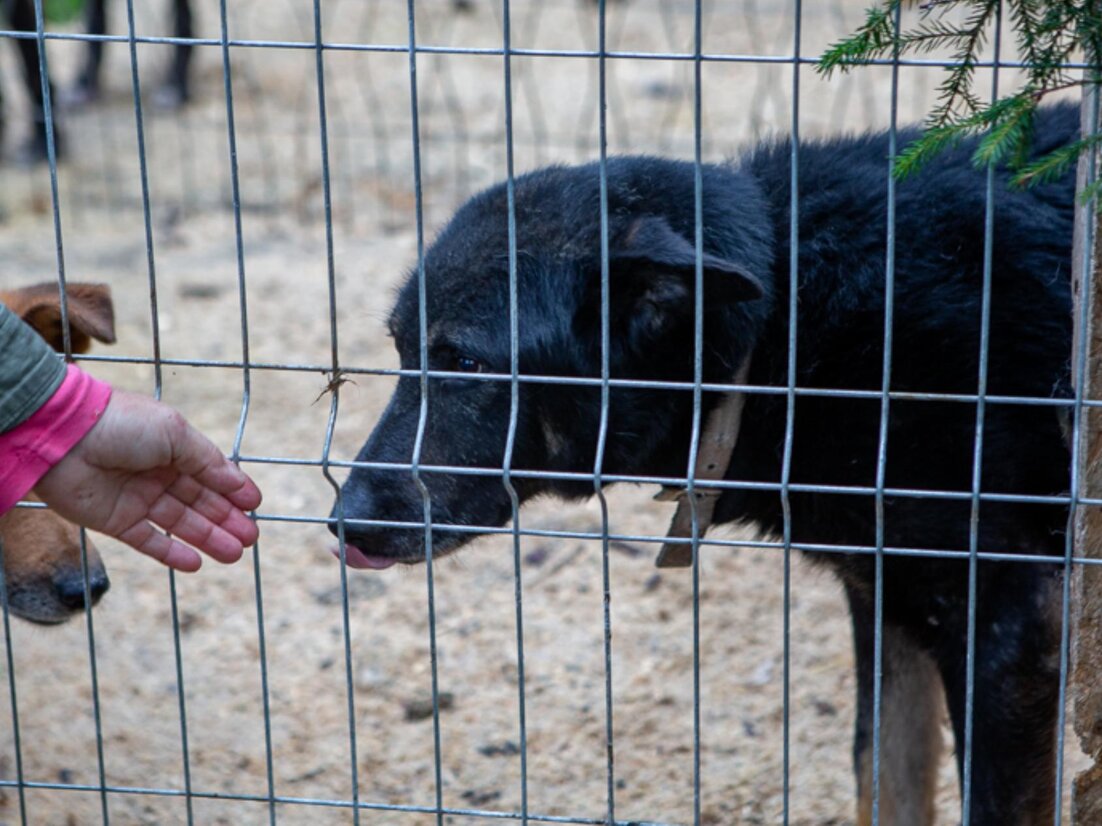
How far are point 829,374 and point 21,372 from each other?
5.78ft

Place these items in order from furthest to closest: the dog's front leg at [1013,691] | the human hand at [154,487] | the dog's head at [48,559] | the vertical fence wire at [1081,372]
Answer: the dog's head at [48,559] → the dog's front leg at [1013,691] → the human hand at [154,487] → the vertical fence wire at [1081,372]

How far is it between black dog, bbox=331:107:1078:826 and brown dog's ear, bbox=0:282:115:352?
3.05 feet

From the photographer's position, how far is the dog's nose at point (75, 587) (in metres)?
3.97

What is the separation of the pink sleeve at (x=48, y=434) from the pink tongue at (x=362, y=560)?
27.0 inches

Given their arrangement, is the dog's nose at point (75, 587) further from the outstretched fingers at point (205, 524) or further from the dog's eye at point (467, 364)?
the dog's eye at point (467, 364)

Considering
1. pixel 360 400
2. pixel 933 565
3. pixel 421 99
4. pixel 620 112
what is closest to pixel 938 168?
pixel 933 565

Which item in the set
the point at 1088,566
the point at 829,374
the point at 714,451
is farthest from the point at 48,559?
the point at 1088,566

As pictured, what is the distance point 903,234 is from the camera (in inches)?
132

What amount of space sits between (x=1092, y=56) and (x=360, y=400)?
15.0 feet

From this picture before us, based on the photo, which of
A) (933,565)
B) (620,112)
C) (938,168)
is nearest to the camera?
(933,565)

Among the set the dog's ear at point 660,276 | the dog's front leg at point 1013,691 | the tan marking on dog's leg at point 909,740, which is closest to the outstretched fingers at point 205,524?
the dog's ear at point 660,276

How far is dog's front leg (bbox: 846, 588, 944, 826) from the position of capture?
12.7 ft

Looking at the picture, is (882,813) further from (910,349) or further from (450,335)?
(450,335)

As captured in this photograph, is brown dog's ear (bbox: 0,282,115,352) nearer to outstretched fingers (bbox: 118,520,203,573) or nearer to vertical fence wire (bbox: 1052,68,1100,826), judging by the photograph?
outstretched fingers (bbox: 118,520,203,573)
